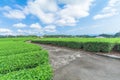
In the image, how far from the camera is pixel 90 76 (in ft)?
16.9

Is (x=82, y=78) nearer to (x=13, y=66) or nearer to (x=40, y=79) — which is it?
(x=40, y=79)

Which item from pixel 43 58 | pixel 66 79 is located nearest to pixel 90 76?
pixel 66 79

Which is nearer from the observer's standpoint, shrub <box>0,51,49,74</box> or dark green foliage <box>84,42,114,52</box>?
shrub <box>0,51,49,74</box>

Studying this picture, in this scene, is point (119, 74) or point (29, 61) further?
point (119, 74)

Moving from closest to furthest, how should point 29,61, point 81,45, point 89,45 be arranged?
1. point 29,61
2. point 89,45
3. point 81,45

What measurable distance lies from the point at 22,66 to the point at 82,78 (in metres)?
3.05

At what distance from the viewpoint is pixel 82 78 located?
4918mm

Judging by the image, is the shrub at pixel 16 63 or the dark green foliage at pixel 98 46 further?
the dark green foliage at pixel 98 46

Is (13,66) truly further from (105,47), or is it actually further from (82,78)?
(105,47)

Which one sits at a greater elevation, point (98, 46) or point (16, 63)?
point (16, 63)

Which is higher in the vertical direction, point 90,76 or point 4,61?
point 4,61

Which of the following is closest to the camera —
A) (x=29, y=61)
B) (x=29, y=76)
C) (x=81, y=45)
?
(x=29, y=76)

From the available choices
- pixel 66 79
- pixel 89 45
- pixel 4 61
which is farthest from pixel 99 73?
pixel 89 45

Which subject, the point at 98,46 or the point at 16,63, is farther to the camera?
the point at 98,46
